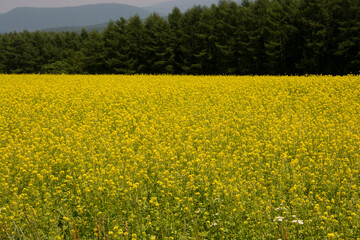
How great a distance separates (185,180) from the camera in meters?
6.19

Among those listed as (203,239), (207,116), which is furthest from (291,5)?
(203,239)

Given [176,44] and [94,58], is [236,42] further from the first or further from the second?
[94,58]

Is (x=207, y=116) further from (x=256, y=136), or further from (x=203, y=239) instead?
(x=203, y=239)

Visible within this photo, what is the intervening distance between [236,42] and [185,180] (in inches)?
1510

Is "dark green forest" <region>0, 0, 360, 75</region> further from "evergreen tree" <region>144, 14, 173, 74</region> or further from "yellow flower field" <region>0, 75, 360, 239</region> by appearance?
"yellow flower field" <region>0, 75, 360, 239</region>

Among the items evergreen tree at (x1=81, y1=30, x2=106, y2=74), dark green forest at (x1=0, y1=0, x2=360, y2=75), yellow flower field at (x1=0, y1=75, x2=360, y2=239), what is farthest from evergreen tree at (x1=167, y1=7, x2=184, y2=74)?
yellow flower field at (x1=0, y1=75, x2=360, y2=239)

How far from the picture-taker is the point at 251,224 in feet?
16.1

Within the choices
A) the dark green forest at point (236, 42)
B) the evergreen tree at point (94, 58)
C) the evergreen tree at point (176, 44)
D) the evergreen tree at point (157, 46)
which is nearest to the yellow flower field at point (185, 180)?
the dark green forest at point (236, 42)

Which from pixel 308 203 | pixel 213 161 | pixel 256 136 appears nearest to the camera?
pixel 308 203

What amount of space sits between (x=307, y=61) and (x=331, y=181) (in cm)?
3233

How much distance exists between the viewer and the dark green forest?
35031 mm

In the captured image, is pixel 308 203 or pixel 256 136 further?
pixel 256 136

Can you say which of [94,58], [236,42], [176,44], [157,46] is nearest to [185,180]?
[236,42]

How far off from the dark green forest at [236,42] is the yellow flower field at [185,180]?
2542 cm
